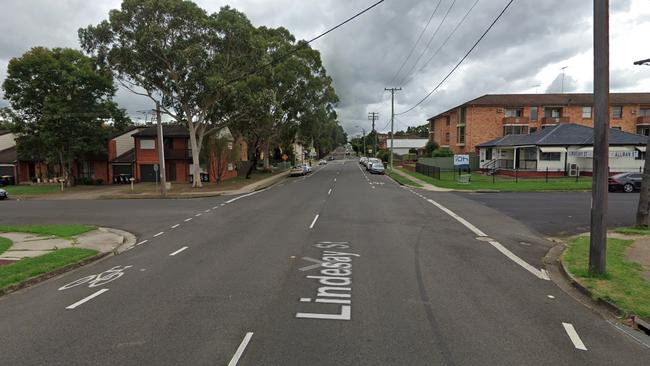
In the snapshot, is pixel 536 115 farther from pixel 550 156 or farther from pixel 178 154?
pixel 178 154

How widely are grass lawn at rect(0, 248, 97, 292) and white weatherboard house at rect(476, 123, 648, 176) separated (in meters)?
35.3

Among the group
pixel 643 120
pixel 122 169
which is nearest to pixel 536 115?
pixel 643 120

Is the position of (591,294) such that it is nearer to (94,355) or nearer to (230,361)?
(230,361)

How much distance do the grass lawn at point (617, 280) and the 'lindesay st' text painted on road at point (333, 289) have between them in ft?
13.8

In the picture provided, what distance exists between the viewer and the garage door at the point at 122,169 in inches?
1691

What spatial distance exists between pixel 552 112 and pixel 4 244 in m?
62.6

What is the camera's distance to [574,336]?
214 inches

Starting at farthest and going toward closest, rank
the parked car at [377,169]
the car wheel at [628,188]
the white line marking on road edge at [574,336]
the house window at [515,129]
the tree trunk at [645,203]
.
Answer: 1. the house window at [515,129]
2. the parked car at [377,169]
3. the car wheel at [628,188]
4. the tree trunk at [645,203]
5. the white line marking on road edge at [574,336]

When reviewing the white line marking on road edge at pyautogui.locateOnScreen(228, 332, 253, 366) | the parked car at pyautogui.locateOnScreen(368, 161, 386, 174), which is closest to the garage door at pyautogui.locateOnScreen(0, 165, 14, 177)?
the parked car at pyautogui.locateOnScreen(368, 161, 386, 174)

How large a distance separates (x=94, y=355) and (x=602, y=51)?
959 cm

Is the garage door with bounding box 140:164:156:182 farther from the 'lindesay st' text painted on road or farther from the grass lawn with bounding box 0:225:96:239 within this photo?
the 'lindesay st' text painted on road

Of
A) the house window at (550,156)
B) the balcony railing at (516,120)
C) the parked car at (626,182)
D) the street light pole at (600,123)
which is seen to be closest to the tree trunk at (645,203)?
the street light pole at (600,123)

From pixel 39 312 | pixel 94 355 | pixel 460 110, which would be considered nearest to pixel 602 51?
pixel 94 355

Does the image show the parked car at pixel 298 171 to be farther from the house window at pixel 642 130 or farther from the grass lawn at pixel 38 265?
the house window at pixel 642 130
